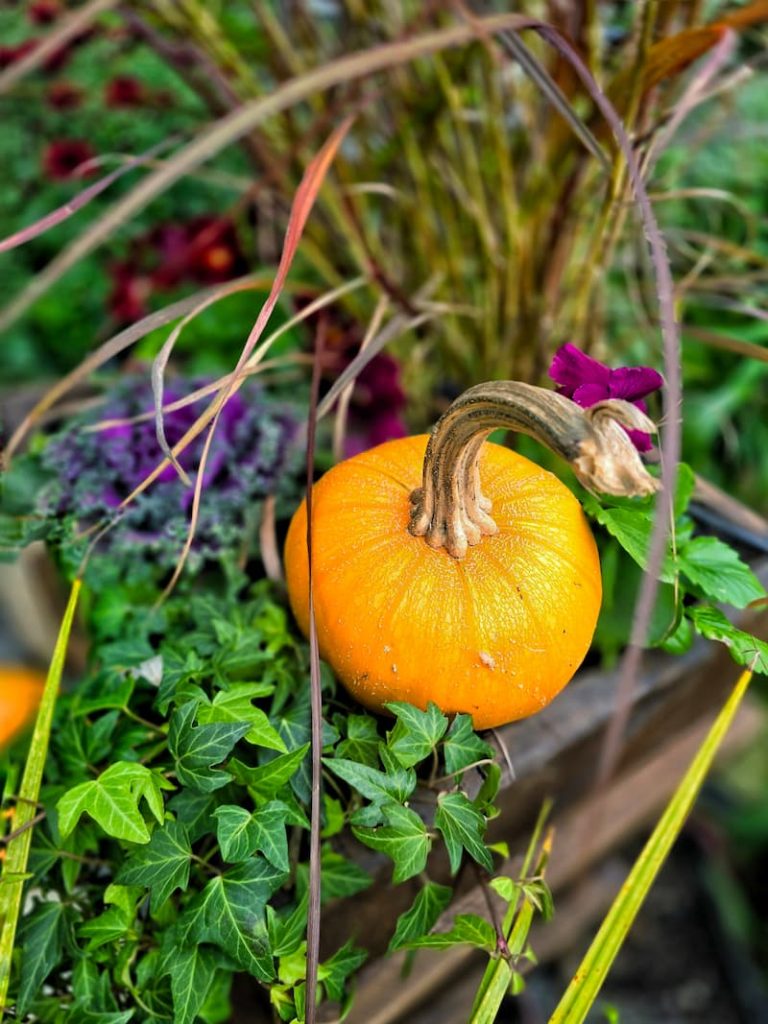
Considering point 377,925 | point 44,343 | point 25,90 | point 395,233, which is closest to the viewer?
point 377,925

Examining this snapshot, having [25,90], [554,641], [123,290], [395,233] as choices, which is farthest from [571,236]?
[25,90]

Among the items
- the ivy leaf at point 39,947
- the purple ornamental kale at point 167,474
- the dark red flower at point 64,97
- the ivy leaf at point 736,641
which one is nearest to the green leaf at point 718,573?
the ivy leaf at point 736,641

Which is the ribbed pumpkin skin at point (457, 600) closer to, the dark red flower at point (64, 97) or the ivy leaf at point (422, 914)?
the ivy leaf at point (422, 914)

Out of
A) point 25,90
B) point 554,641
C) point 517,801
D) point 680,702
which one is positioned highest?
point 25,90

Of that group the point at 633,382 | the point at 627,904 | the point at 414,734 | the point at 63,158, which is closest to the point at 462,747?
the point at 414,734

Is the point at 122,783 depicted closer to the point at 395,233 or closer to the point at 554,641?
the point at 554,641

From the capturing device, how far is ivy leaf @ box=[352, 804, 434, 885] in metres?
0.44

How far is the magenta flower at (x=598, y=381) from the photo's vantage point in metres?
0.44

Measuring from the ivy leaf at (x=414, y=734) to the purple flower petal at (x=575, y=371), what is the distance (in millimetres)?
207

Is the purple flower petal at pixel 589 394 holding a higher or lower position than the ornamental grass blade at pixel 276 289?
lower

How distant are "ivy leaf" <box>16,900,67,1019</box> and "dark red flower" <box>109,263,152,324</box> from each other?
774mm

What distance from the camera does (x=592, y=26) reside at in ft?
2.17

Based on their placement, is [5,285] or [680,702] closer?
[680,702]

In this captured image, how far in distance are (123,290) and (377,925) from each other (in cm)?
87
